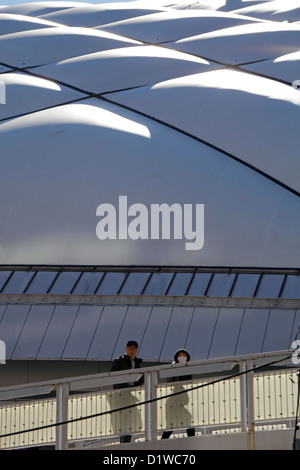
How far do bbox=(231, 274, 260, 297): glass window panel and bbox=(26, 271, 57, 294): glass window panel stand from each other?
4.10m

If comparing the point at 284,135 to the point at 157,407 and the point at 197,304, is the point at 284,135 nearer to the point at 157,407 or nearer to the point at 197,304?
the point at 197,304

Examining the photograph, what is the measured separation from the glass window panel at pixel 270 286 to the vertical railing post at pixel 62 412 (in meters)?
8.77

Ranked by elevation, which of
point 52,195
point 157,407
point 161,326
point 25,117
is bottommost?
point 157,407

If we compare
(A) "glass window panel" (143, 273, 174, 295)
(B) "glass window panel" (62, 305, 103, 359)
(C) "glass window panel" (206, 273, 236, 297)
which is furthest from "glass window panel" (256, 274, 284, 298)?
(B) "glass window panel" (62, 305, 103, 359)

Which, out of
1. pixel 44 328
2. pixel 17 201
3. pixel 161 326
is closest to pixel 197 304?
pixel 161 326

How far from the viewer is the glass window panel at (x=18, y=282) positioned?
26.3 meters

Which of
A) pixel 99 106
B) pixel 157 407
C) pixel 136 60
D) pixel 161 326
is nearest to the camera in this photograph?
pixel 157 407

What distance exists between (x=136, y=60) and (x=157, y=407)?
1594cm

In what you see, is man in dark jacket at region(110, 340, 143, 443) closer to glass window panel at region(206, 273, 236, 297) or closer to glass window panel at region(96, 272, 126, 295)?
glass window panel at region(206, 273, 236, 297)

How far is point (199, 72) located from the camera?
30.2 m

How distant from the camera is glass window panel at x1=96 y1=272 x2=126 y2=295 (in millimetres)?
25708

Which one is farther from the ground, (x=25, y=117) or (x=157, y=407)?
(x=25, y=117)

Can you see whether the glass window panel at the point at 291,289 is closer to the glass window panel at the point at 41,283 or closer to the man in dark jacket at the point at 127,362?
the glass window panel at the point at 41,283

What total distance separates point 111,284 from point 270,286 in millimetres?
3477
